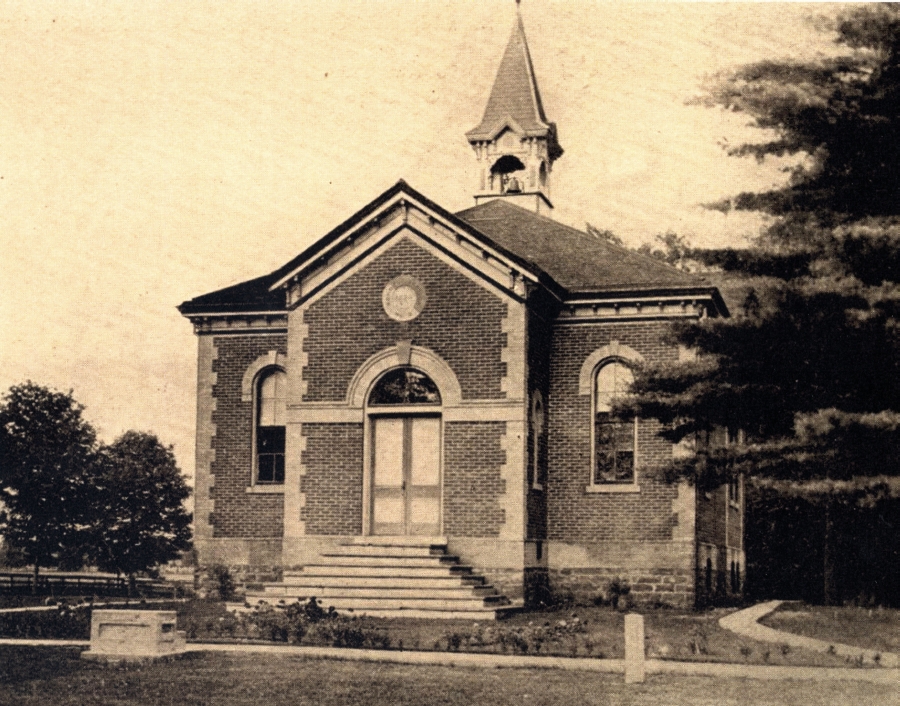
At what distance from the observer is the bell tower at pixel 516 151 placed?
31688 millimetres

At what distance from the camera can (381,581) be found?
2219 cm

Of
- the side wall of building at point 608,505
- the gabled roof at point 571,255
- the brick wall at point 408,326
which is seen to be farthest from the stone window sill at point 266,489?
the gabled roof at point 571,255

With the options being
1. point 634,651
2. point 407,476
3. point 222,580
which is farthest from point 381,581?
point 634,651

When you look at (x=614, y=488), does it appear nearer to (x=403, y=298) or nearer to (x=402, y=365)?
(x=402, y=365)

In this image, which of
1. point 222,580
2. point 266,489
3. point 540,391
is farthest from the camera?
point 266,489

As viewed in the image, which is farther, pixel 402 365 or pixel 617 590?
pixel 617 590

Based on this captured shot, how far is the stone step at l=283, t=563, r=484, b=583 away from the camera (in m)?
22.5

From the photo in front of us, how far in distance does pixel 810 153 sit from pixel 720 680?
773 centimetres

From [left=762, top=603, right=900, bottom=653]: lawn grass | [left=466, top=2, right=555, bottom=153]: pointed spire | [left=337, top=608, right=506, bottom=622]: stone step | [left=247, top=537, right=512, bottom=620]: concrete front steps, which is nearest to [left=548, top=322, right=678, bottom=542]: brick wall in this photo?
[left=247, top=537, right=512, bottom=620]: concrete front steps

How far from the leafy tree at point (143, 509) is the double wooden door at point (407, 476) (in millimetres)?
26963

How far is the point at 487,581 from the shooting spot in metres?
23.6

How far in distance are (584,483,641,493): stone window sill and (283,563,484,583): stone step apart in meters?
3.49

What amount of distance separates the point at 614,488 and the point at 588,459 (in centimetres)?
76

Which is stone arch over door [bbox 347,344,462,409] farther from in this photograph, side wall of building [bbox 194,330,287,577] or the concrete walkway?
the concrete walkway
